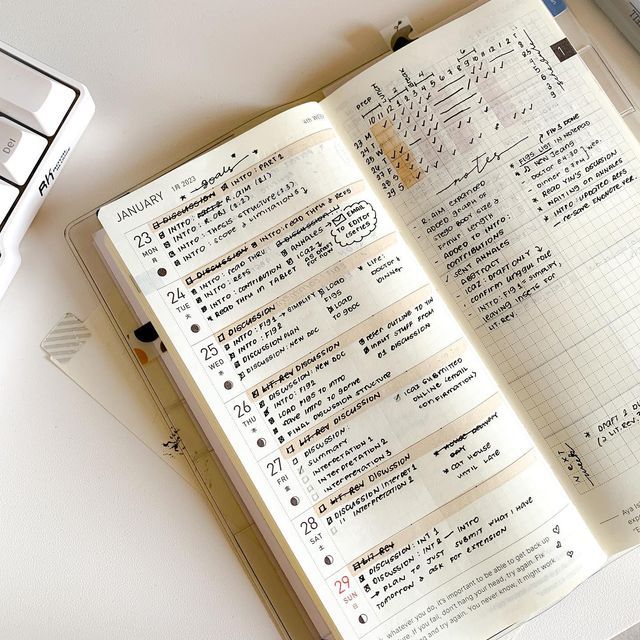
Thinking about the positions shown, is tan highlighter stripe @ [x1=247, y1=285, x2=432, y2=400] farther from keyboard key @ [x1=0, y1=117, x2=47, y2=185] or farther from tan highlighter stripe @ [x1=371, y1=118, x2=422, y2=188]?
keyboard key @ [x1=0, y1=117, x2=47, y2=185]

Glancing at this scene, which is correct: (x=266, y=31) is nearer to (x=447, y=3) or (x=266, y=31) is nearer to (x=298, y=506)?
(x=447, y=3)

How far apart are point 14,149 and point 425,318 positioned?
0.29m

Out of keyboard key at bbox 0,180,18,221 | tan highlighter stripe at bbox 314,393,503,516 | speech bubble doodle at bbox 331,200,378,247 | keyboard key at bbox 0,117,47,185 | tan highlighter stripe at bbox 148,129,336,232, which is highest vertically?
keyboard key at bbox 0,117,47,185

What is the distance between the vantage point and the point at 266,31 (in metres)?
0.57

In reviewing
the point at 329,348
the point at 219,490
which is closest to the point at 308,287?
the point at 329,348

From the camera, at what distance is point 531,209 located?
53 cm

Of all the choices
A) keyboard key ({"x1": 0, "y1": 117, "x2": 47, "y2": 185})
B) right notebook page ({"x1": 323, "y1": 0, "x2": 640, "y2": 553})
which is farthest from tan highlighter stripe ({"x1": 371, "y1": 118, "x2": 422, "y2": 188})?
keyboard key ({"x1": 0, "y1": 117, "x2": 47, "y2": 185})

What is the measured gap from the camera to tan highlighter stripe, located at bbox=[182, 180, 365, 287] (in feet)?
1.70

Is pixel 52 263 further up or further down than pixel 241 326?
further up

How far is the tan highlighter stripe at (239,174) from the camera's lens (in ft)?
1.71

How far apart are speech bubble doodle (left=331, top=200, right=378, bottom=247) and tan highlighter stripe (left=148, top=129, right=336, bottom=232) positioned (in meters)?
0.05

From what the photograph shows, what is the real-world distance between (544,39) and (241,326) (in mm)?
294

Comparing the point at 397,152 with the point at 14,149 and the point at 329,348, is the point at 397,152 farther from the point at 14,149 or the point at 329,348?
the point at 14,149

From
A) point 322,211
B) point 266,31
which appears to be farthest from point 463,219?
point 266,31
